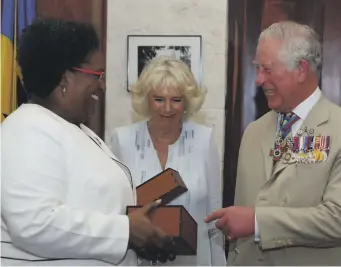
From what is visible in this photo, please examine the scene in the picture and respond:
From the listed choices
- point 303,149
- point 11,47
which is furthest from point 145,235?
point 11,47

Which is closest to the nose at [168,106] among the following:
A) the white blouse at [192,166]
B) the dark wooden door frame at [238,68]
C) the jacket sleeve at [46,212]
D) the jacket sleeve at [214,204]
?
the white blouse at [192,166]

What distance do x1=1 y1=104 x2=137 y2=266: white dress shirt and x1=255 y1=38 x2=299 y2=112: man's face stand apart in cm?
71

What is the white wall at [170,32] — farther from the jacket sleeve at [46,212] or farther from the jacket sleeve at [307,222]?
the jacket sleeve at [46,212]

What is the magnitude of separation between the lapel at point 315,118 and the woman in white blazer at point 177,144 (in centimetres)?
60

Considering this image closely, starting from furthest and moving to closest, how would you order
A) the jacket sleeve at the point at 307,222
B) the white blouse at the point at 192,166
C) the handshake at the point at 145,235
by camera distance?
the white blouse at the point at 192,166, the jacket sleeve at the point at 307,222, the handshake at the point at 145,235

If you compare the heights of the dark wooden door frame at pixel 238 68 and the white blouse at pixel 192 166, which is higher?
the dark wooden door frame at pixel 238 68

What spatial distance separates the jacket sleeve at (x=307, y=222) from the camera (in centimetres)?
178

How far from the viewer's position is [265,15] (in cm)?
300

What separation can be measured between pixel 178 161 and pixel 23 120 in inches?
44.8

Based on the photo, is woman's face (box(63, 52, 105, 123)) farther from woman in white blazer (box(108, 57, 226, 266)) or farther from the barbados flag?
the barbados flag

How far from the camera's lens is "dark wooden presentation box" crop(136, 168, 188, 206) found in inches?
70.6

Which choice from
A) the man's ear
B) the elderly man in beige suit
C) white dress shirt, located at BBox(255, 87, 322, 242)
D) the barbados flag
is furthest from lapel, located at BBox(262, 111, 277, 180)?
the barbados flag

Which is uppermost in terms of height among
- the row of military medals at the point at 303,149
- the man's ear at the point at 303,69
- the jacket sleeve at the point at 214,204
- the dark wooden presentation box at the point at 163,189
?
the man's ear at the point at 303,69

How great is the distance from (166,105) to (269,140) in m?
0.60
